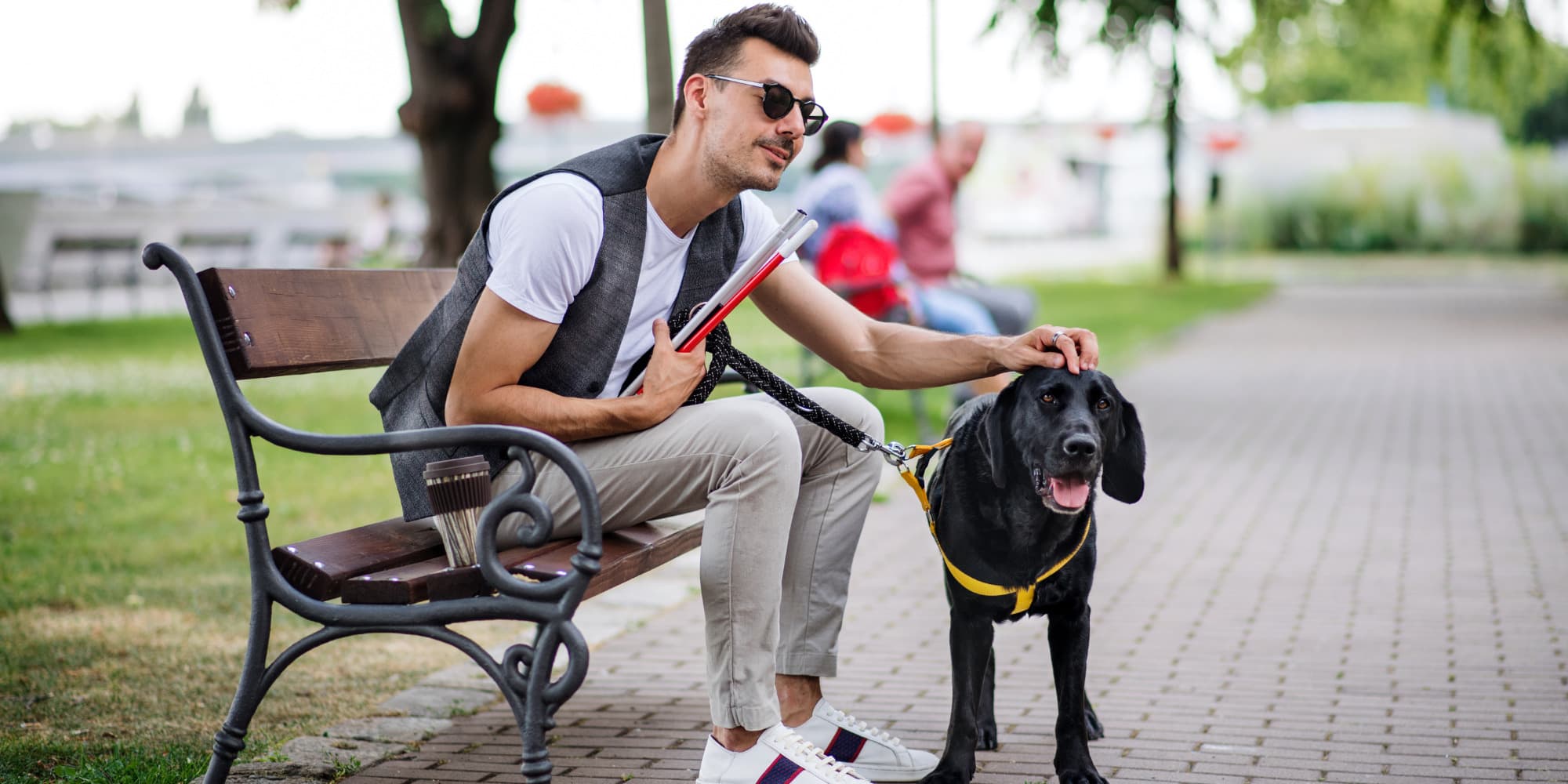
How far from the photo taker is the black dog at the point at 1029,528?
3.27m

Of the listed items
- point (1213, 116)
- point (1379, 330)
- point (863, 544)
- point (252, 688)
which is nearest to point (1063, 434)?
point (252, 688)

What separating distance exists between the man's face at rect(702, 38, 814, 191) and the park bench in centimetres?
78

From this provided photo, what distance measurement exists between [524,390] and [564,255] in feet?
0.94

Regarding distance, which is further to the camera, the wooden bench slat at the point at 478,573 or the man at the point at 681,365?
the man at the point at 681,365

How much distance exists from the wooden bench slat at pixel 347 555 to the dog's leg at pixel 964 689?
113 cm

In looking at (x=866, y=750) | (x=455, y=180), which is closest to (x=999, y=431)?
(x=866, y=750)

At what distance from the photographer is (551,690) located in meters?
2.81

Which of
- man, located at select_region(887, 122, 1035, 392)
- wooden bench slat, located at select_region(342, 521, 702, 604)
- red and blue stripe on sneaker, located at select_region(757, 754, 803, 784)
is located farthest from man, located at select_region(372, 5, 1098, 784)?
man, located at select_region(887, 122, 1035, 392)

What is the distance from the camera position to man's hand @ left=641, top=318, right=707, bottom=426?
3244mm

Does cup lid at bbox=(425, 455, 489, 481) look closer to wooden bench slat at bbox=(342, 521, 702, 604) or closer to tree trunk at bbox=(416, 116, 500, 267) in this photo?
wooden bench slat at bbox=(342, 521, 702, 604)

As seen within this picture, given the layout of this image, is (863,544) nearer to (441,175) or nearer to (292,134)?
(441,175)

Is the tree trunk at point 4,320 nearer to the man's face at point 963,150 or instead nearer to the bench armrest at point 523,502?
the man's face at point 963,150

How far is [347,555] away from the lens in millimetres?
3148

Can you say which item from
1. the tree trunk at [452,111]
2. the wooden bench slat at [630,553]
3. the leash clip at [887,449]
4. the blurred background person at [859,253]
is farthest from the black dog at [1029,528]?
the tree trunk at [452,111]
